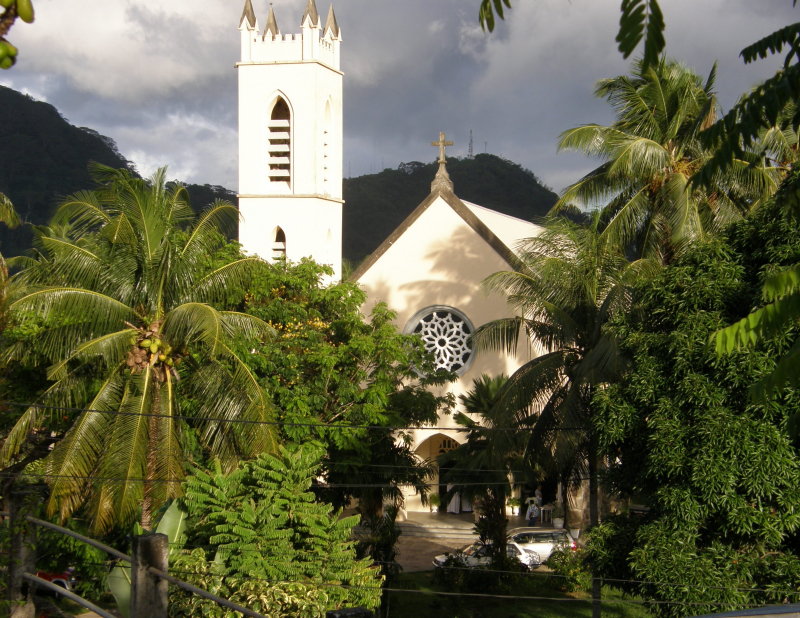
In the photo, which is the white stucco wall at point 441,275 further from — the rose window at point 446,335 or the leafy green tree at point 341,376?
the leafy green tree at point 341,376

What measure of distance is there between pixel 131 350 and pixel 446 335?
45.5 feet

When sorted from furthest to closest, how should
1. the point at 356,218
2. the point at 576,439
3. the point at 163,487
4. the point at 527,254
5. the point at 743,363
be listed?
the point at 356,218 < the point at 527,254 < the point at 576,439 < the point at 163,487 < the point at 743,363

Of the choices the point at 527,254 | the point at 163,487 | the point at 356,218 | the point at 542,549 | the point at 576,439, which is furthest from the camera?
the point at 356,218

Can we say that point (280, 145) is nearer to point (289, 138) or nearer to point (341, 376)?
point (289, 138)

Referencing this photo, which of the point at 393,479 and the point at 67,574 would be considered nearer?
the point at 67,574

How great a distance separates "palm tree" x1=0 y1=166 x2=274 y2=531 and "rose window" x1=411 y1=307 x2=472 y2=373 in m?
12.0

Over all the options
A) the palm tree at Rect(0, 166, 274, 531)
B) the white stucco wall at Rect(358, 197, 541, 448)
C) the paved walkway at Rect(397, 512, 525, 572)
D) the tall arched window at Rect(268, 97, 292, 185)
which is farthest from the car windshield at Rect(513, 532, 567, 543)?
the tall arched window at Rect(268, 97, 292, 185)

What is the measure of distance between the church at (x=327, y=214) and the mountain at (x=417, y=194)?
42.0 metres

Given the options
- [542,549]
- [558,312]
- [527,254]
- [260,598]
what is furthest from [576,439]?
[542,549]

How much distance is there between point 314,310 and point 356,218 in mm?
56259

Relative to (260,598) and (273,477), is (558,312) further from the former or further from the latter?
(260,598)

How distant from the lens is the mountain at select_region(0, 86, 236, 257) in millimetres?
70938

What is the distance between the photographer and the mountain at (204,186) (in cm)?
7194

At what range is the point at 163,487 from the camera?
1300 centimetres
